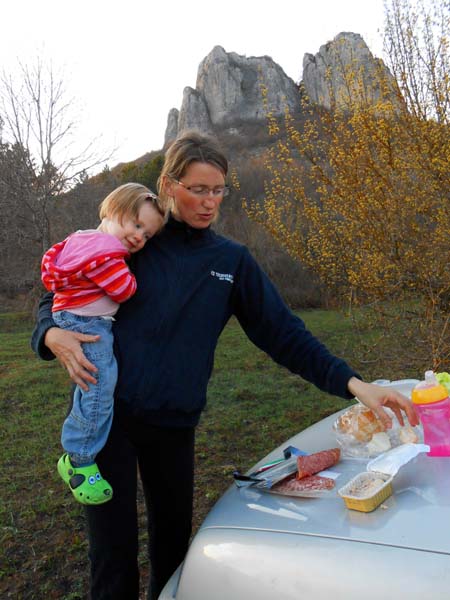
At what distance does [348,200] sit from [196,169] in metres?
3.87

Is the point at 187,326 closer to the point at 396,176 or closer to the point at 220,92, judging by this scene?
the point at 396,176

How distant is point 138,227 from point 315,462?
104 cm

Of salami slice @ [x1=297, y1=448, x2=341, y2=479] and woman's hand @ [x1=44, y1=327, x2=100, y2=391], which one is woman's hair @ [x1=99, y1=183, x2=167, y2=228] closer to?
woman's hand @ [x1=44, y1=327, x2=100, y2=391]

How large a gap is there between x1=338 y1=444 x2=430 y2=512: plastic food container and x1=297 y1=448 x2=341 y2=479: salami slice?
0.17m

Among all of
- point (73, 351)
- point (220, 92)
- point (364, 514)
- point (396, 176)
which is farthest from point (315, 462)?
point (220, 92)

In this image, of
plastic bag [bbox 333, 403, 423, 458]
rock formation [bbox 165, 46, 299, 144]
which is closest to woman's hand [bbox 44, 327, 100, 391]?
plastic bag [bbox 333, 403, 423, 458]

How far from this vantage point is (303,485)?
1.68 meters

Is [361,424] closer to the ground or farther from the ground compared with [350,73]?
closer to the ground

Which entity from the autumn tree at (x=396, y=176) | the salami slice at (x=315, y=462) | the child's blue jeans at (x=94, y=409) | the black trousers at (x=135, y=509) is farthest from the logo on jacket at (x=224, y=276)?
the autumn tree at (x=396, y=176)

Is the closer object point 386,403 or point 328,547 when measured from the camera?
point 328,547

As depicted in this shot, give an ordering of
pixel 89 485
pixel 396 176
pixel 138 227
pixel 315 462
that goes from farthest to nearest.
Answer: pixel 396 176, pixel 138 227, pixel 89 485, pixel 315 462

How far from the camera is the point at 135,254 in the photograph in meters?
2.19

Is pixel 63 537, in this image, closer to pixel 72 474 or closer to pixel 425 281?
pixel 72 474

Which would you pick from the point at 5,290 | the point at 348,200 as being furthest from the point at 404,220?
the point at 5,290
